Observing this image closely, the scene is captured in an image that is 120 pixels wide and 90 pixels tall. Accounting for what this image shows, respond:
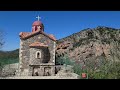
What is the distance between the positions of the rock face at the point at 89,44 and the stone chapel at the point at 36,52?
13.1 ft

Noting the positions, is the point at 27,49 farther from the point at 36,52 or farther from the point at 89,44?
the point at 89,44

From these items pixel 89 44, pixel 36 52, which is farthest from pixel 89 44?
pixel 36 52

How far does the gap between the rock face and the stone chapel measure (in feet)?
13.1

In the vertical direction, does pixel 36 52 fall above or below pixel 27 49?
below

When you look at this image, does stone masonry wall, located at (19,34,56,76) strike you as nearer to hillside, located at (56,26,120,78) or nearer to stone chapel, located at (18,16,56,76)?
stone chapel, located at (18,16,56,76)

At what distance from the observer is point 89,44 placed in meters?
31.3

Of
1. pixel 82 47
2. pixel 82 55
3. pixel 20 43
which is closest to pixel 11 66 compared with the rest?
pixel 20 43

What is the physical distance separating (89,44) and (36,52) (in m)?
11.3

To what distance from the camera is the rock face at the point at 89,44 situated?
27.8 meters
